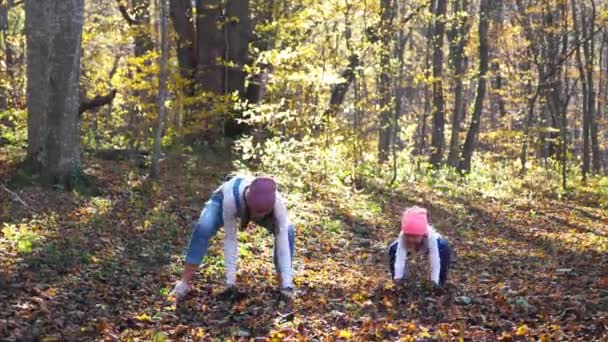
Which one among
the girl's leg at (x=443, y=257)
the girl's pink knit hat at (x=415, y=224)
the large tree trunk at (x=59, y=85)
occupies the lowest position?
the girl's leg at (x=443, y=257)

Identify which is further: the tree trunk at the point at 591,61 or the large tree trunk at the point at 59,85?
the tree trunk at the point at 591,61

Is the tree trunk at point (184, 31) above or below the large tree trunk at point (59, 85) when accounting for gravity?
above

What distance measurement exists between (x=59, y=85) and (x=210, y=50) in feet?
26.3

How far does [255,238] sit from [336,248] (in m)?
1.42

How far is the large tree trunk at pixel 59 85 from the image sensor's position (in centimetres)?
1109

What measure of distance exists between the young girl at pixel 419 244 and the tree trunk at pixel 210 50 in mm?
11726

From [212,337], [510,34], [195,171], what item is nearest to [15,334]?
[212,337]

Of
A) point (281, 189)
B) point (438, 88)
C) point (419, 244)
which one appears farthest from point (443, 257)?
point (438, 88)

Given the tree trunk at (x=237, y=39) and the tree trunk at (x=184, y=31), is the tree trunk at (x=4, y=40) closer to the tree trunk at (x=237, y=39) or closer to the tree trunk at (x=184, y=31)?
the tree trunk at (x=184, y=31)

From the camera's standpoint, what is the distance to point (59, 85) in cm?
1112

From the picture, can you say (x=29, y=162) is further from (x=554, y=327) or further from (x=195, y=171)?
(x=554, y=327)

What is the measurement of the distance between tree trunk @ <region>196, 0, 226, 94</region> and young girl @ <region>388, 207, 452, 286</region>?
38.5 feet

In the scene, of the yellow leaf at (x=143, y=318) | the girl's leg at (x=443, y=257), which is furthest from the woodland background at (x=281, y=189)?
the girl's leg at (x=443, y=257)

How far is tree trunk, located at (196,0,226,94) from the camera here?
18.7 metres
